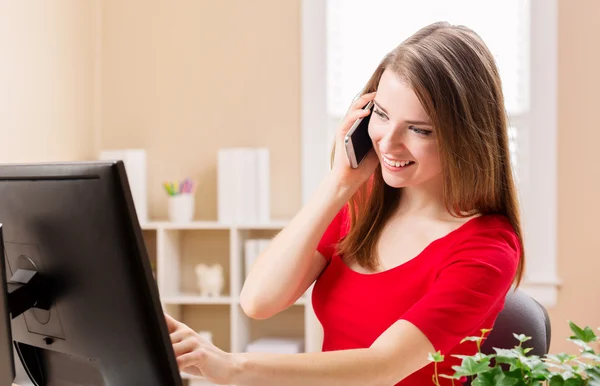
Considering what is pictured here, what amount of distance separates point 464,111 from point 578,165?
6.42 ft

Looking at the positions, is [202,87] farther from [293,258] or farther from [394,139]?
[394,139]

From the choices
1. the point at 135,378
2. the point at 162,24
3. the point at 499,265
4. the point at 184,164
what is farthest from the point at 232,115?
the point at 135,378

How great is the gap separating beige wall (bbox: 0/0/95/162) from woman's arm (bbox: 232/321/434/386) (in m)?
1.98

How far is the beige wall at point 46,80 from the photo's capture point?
2.71 m

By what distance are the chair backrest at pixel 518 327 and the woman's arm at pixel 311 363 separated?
0.86ft

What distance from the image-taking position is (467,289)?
1243 millimetres

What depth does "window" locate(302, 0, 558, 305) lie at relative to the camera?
118 inches

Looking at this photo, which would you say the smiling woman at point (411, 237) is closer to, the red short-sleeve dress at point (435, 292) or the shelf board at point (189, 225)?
the red short-sleeve dress at point (435, 292)

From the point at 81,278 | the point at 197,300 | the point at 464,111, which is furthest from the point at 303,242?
the point at 197,300

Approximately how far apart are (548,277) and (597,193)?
0.42 m

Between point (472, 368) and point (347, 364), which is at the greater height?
point (472, 368)

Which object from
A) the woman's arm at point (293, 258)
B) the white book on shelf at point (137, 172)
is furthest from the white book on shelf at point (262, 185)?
the woman's arm at point (293, 258)

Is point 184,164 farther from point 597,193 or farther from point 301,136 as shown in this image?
point 597,193

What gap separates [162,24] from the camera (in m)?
3.30
